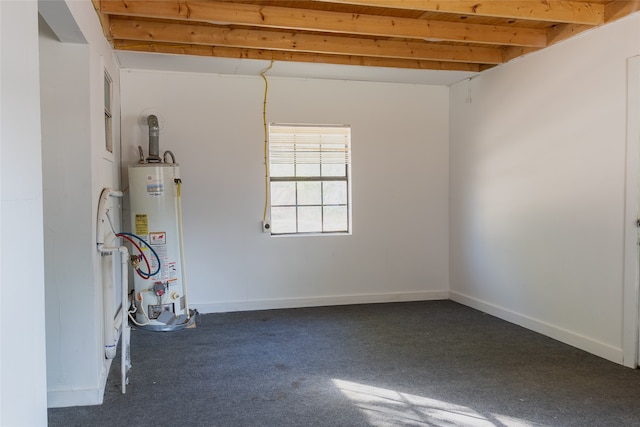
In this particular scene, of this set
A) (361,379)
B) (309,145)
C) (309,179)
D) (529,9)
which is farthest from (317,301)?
(529,9)

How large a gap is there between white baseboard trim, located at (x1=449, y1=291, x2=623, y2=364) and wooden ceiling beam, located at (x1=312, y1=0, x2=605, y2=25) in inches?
94.8

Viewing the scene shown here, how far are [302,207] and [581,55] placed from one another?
9.70ft

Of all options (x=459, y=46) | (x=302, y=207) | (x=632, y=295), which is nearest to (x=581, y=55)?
(x=459, y=46)

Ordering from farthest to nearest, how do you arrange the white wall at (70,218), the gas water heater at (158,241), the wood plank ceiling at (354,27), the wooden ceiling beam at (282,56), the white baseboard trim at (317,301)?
the white baseboard trim at (317,301), the gas water heater at (158,241), the wooden ceiling beam at (282,56), the wood plank ceiling at (354,27), the white wall at (70,218)

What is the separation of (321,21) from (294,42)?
0.49 metres

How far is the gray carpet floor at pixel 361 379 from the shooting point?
2471mm

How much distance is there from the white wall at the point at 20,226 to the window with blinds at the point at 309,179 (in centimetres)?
324

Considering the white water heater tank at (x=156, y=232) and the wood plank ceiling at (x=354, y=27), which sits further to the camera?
the white water heater tank at (x=156, y=232)

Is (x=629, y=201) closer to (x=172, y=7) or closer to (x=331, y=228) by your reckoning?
(x=331, y=228)

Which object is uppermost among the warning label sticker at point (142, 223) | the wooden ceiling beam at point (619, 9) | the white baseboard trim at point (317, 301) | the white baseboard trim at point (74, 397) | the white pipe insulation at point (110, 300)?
the wooden ceiling beam at point (619, 9)

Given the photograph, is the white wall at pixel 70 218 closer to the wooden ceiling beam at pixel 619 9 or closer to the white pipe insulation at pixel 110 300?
the white pipe insulation at pixel 110 300

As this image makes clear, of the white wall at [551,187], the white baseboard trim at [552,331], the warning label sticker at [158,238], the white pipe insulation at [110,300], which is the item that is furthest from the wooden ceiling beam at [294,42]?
the white baseboard trim at [552,331]

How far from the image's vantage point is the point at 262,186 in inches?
187

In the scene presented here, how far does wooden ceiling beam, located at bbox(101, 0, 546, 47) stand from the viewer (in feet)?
10.3
